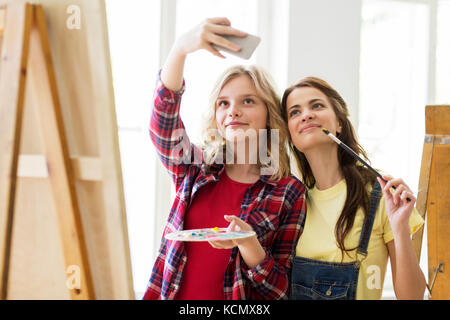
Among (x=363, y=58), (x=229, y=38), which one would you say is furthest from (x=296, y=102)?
(x=363, y=58)

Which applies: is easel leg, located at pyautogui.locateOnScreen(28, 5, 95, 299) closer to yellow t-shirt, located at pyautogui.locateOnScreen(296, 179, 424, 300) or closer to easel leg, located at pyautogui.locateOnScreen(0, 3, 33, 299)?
easel leg, located at pyautogui.locateOnScreen(0, 3, 33, 299)

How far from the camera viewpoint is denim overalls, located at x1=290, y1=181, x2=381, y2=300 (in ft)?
4.00

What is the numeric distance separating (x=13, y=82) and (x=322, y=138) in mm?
805

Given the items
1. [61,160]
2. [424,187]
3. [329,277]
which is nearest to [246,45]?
[61,160]

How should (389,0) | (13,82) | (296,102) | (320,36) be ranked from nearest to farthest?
(13,82), (296,102), (320,36), (389,0)

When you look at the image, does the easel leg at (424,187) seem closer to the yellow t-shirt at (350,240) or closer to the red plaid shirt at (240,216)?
the yellow t-shirt at (350,240)

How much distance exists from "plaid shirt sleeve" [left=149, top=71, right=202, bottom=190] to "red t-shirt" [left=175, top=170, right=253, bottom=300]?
0.10m

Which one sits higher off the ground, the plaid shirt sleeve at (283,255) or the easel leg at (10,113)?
the easel leg at (10,113)

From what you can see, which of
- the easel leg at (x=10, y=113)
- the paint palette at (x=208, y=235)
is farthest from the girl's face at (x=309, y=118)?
the easel leg at (x=10, y=113)

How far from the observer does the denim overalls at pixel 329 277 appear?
47.9 inches

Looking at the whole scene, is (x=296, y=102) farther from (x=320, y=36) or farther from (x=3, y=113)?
(x=320, y=36)

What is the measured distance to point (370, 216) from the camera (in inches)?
49.6

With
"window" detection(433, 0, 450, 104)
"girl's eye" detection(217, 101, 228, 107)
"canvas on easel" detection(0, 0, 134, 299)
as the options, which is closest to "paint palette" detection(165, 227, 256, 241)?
"canvas on easel" detection(0, 0, 134, 299)

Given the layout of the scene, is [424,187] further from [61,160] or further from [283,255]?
[61,160]
